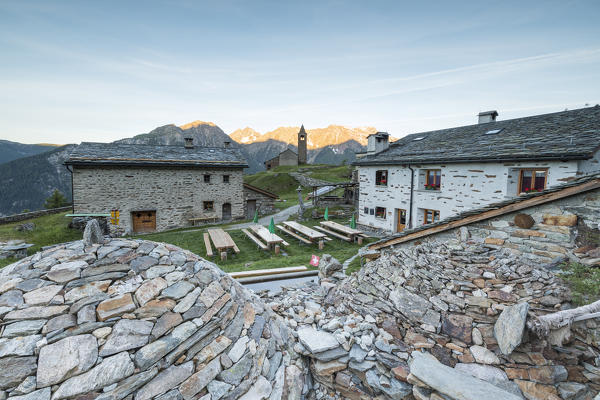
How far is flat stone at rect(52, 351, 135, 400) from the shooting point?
2619 millimetres

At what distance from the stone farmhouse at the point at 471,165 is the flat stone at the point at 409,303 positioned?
8.50 meters

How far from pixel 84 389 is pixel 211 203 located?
18930mm

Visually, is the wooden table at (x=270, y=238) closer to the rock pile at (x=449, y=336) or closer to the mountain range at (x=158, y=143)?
the rock pile at (x=449, y=336)

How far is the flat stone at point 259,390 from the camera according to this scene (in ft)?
11.3

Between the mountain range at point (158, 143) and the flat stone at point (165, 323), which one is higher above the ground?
the mountain range at point (158, 143)

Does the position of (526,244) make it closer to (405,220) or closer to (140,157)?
(405,220)

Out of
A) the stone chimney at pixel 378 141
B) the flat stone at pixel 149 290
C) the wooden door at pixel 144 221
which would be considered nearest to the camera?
the flat stone at pixel 149 290

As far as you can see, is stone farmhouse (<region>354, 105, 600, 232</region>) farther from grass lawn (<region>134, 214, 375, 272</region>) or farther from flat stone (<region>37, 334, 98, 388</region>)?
flat stone (<region>37, 334, 98, 388</region>)

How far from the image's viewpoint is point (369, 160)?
1623cm

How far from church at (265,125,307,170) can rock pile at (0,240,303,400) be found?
62187mm

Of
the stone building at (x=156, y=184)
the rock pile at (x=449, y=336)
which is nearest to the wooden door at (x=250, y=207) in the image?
the stone building at (x=156, y=184)

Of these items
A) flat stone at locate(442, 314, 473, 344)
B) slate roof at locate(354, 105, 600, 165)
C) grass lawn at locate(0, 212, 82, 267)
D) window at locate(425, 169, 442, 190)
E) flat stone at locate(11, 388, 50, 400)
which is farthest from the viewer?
grass lawn at locate(0, 212, 82, 267)

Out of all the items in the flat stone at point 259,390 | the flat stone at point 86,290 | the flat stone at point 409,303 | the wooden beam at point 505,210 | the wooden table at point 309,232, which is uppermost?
the wooden beam at point 505,210

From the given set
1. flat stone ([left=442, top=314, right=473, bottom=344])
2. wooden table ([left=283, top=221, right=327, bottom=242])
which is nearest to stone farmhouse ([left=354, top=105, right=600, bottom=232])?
wooden table ([left=283, top=221, right=327, bottom=242])
